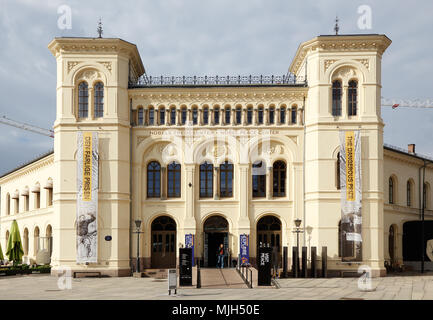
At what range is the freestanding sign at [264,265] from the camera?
95.8 ft

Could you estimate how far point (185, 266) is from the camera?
28922 mm

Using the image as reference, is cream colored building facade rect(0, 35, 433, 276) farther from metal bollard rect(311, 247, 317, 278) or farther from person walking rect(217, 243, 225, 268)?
metal bollard rect(311, 247, 317, 278)

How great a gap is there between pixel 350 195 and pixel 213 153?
9163mm

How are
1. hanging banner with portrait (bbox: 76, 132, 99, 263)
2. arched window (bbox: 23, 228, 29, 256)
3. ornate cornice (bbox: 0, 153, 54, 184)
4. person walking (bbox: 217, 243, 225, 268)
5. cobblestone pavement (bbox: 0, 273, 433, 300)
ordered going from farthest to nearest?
arched window (bbox: 23, 228, 29, 256)
ornate cornice (bbox: 0, 153, 54, 184)
person walking (bbox: 217, 243, 225, 268)
hanging banner with portrait (bbox: 76, 132, 99, 263)
cobblestone pavement (bbox: 0, 273, 433, 300)

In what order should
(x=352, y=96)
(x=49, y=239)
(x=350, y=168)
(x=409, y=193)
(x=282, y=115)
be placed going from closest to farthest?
(x=350, y=168) → (x=352, y=96) → (x=282, y=115) → (x=409, y=193) → (x=49, y=239)

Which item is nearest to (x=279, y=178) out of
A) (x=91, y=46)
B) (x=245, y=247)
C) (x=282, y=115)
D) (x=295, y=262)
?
(x=282, y=115)

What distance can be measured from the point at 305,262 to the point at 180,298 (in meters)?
12.4

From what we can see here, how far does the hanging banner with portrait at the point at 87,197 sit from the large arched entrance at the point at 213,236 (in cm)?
714

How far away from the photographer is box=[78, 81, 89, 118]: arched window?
38.0 m

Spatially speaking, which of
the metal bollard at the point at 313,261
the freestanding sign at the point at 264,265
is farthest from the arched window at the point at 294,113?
the freestanding sign at the point at 264,265

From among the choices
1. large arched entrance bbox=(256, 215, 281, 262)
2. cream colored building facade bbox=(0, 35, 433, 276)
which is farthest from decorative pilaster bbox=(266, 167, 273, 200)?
large arched entrance bbox=(256, 215, 281, 262)

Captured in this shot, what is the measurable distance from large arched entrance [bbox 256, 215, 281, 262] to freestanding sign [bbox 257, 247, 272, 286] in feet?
30.2

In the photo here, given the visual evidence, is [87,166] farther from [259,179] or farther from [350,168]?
[350,168]
